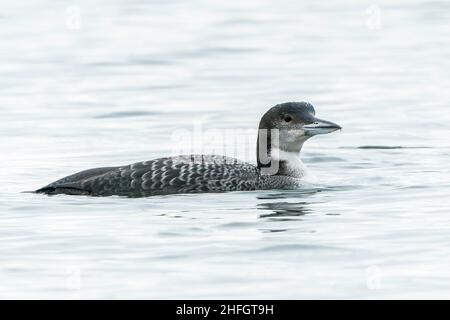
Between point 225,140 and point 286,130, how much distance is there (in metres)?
3.26

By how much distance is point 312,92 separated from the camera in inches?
746

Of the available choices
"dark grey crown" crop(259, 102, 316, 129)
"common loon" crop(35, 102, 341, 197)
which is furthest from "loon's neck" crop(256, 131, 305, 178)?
"dark grey crown" crop(259, 102, 316, 129)

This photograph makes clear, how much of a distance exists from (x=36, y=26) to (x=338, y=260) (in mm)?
16863

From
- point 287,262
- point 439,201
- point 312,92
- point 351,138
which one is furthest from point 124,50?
point 287,262

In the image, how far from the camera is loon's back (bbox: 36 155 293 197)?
12.0 metres

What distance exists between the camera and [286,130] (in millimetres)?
12562

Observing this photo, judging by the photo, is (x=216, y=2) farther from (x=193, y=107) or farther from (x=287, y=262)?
(x=287, y=262)

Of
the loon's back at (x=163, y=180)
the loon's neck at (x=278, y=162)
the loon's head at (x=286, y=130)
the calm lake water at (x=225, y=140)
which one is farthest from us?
the loon's neck at (x=278, y=162)

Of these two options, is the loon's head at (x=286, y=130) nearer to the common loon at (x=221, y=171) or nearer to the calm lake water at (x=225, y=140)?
the common loon at (x=221, y=171)

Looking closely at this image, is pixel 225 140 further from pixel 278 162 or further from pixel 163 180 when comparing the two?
pixel 163 180

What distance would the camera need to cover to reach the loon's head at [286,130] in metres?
12.4

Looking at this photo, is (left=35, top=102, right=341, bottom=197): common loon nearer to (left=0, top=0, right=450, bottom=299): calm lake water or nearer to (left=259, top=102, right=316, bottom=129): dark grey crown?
(left=259, top=102, right=316, bottom=129): dark grey crown

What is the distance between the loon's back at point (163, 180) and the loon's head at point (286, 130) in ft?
1.12

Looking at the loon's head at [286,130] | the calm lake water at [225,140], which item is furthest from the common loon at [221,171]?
the calm lake water at [225,140]
